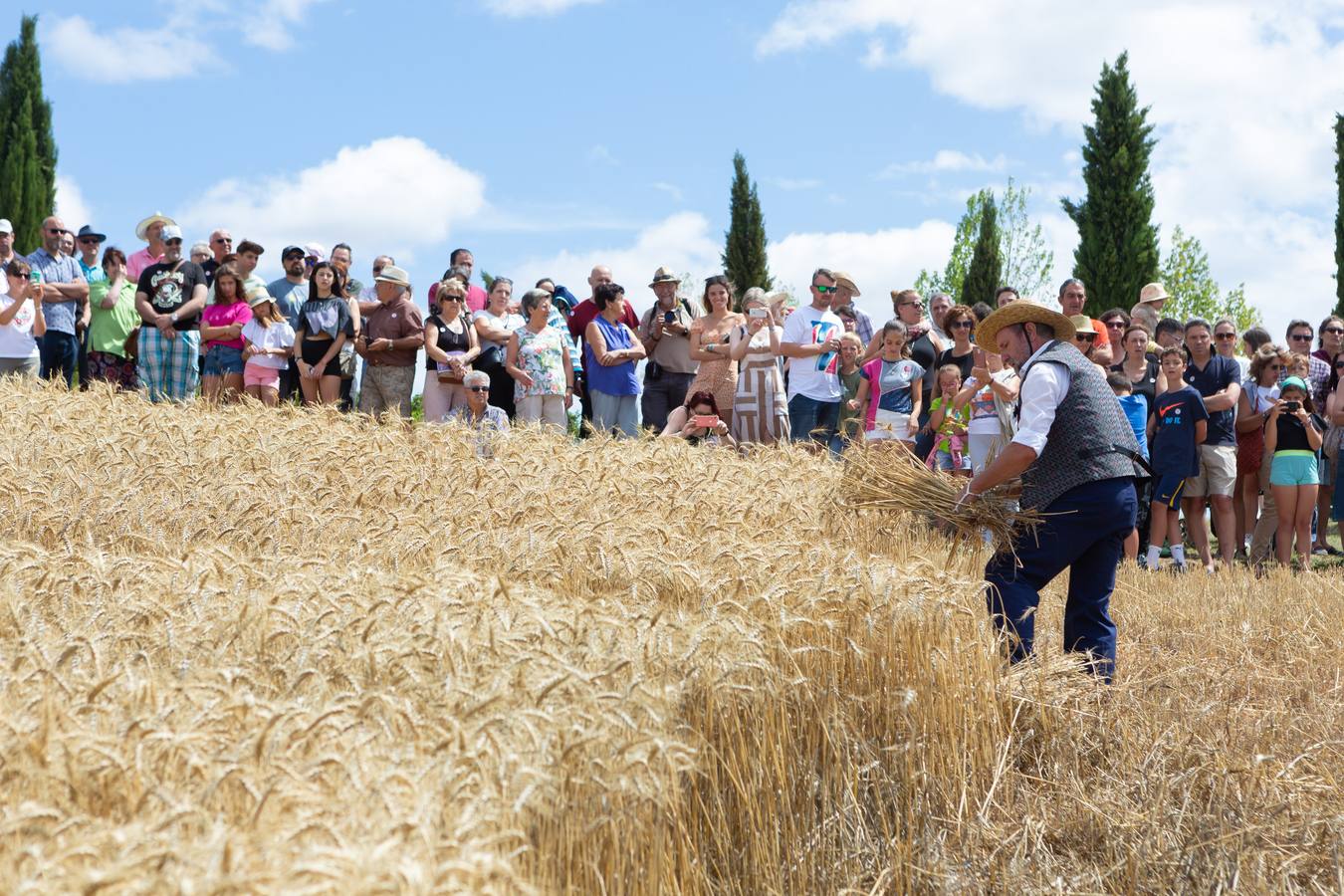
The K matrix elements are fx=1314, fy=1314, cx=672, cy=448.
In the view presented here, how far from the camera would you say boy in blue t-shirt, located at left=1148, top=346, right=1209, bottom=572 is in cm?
1087

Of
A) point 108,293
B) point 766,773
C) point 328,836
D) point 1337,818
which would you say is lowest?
point 1337,818

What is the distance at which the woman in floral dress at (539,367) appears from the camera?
37.4 ft

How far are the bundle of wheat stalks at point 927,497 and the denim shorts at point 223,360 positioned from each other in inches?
264

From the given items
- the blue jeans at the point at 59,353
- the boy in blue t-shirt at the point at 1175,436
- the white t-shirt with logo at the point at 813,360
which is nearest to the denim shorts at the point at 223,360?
the blue jeans at the point at 59,353

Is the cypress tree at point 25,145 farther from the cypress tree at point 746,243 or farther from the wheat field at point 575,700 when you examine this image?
the wheat field at point 575,700

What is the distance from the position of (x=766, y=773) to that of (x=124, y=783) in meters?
2.23

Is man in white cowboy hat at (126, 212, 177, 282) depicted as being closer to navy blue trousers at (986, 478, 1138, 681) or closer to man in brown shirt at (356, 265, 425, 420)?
man in brown shirt at (356, 265, 425, 420)

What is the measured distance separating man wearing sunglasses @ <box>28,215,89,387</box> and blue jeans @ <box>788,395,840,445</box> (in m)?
7.05

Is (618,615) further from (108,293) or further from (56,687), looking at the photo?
(108,293)

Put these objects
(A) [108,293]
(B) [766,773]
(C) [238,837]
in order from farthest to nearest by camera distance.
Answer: (A) [108,293], (B) [766,773], (C) [238,837]

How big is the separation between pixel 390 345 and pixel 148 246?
3.30 m

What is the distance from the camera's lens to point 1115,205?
29703 millimetres

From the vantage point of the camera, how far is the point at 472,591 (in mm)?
4629

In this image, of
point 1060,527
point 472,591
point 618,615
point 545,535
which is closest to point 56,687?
point 472,591
